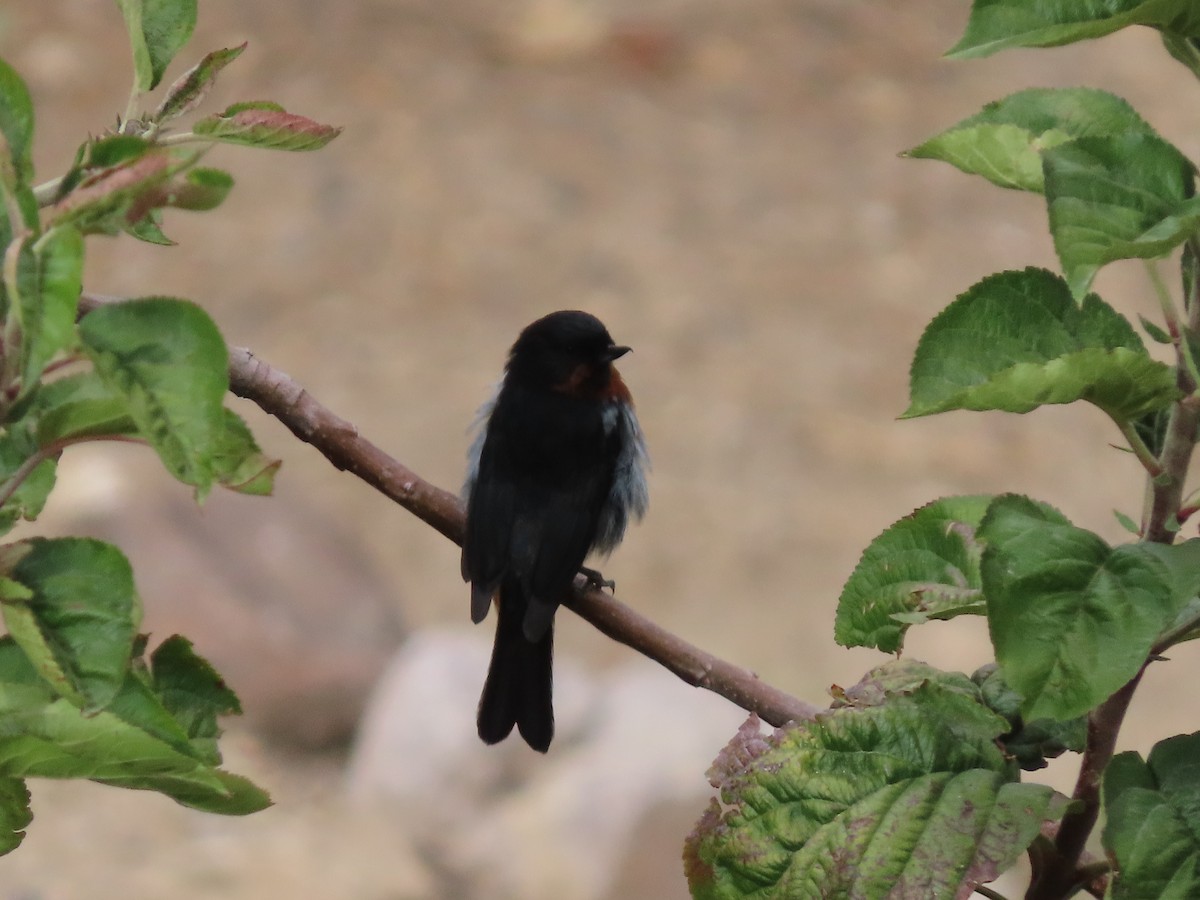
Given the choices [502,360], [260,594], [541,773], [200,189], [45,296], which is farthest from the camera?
[502,360]

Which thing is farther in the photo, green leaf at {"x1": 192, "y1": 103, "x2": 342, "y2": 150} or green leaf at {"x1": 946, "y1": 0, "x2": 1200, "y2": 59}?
green leaf at {"x1": 192, "y1": 103, "x2": 342, "y2": 150}

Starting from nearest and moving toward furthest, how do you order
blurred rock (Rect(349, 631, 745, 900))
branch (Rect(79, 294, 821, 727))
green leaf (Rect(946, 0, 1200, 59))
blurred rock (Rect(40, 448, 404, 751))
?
green leaf (Rect(946, 0, 1200, 59)) < branch (Rect(79, 294, 821, 727)) < blurred rock (Rect(349, 631, 745, 900)) < blurred rock (Rect(40, 448, 404, 751))

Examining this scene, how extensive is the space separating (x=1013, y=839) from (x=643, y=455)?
9.35 ft

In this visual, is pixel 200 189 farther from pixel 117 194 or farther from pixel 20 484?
pixel 20 484

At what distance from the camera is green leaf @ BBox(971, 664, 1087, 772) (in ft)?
4.93

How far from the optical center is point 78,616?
45.9 inches

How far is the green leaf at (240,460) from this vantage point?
1194mm

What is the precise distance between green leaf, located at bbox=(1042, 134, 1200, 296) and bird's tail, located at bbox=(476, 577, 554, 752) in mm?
2457

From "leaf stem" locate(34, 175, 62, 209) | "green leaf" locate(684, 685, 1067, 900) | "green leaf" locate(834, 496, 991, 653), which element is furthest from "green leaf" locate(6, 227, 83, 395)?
"green leaf" locate(834, 496, 991, 653)

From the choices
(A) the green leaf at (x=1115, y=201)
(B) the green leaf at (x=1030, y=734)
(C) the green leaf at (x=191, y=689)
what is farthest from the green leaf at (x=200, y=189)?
(B) the green leaf at (x=1030, y=734)

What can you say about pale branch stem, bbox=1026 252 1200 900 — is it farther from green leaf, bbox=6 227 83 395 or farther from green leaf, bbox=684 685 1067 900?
green leaf, bbox=6 227 83 395

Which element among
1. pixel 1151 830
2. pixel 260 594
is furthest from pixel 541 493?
pixel 260 594

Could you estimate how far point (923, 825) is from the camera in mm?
1408

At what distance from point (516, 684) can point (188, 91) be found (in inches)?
87.2
